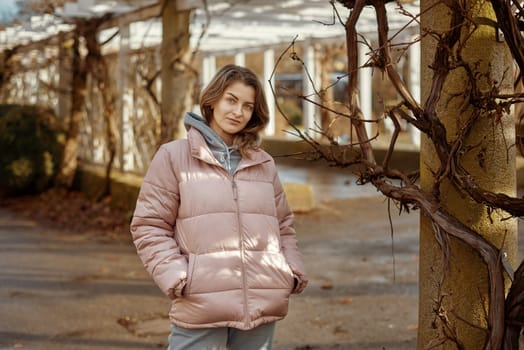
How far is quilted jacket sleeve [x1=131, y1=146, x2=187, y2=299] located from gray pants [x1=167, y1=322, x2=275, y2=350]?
6.1 inches

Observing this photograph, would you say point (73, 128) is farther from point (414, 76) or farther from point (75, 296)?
point (414, 76)

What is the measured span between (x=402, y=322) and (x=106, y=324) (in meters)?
1.87

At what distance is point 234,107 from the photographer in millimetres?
3074

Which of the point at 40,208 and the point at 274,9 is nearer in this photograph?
the point at 40,208

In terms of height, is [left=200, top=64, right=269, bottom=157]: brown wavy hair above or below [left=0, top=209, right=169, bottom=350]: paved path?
above

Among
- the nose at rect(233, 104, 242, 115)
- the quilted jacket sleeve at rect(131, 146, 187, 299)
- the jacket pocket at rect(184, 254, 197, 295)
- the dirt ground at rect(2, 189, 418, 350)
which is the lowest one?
the dirt ground at rect(2, 189, 418, 350)

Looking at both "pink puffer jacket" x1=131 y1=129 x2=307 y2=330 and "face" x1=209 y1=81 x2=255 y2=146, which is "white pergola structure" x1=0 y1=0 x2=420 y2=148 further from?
"pink puffer jacket" x1=131 y1=129 x2=307 y2=330

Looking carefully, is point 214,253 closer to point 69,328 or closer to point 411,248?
point 69,328

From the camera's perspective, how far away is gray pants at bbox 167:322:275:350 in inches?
115

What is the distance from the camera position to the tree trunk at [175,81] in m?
9.12

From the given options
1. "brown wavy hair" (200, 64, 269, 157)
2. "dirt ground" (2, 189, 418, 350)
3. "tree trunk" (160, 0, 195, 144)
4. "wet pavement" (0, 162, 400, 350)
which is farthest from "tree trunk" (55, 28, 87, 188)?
"brown wavy hair" (200, 64, 269, 157)

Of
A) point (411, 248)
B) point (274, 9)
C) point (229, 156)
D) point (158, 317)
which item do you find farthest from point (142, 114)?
point (229, 156)

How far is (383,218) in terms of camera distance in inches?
391

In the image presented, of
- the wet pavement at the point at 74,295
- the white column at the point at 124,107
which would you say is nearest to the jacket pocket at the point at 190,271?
the wet pavement at the point at 74,295
